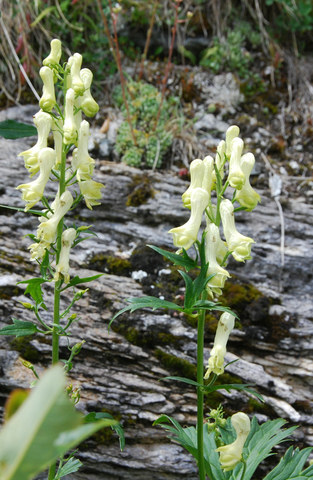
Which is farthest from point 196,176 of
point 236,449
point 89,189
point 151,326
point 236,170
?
point 151,326

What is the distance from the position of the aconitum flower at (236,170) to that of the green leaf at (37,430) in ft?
3.69

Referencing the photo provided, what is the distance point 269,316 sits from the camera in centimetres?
234

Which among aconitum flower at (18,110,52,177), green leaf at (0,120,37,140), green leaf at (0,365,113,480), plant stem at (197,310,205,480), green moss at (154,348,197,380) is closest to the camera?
green leaf at (0,365,113,480)

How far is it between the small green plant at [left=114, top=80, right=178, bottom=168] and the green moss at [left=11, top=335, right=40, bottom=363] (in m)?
1.46

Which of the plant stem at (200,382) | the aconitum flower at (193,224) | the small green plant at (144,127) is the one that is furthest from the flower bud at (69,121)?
the small green plant at (144,127)

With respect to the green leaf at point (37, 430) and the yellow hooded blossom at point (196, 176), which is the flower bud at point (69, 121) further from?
the green leaf at point (37, 430)

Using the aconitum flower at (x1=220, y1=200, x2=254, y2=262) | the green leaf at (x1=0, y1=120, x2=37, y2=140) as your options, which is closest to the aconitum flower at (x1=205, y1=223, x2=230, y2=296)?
the aconitum flower at (x1=220, y1=200, x2=254, y2=262)

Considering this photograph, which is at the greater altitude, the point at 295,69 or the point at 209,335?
the point at 295,69

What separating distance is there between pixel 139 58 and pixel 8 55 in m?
1.01

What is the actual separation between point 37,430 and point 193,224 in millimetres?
1081

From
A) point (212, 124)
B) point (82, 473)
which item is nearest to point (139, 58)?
point (212, 124)

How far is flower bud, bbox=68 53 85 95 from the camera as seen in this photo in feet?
4.86

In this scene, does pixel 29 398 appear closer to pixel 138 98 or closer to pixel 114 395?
pixel 114 395

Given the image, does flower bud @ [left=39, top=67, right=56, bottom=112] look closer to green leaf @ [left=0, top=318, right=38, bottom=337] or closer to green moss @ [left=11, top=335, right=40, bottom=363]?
green leaf @ [left=0, top=318, right=38, bottom=337]
